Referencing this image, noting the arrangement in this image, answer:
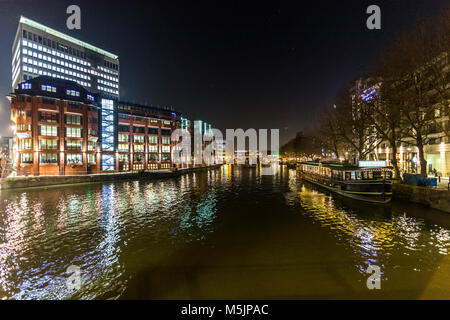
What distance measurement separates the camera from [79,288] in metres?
9.30

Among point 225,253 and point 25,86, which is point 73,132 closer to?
point 25,86

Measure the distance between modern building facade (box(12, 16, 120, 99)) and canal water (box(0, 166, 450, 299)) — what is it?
78419mm

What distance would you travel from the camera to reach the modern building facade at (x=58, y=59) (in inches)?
3775

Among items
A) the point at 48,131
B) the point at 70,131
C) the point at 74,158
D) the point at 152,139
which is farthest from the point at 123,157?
the point at 48,131

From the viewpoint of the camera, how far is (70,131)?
2314 inches

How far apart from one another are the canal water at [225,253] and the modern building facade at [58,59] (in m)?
78.4

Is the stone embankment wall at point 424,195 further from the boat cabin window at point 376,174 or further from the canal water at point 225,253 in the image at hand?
the boat cabin window at point 376,174

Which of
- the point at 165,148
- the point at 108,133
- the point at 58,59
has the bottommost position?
the point at 165,148

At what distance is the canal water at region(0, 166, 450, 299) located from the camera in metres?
9.13

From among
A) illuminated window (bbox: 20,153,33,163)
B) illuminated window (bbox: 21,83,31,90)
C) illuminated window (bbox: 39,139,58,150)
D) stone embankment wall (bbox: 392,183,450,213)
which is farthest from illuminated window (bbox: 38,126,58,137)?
stone embankment wall (bbox: 392,183,450,213)

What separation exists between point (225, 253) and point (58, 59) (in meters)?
136

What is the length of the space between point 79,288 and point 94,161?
63219mm

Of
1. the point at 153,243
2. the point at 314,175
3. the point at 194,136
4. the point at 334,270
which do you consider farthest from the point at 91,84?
the point at 334,270

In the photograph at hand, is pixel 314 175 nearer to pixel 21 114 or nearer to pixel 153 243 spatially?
pixel 153 243
